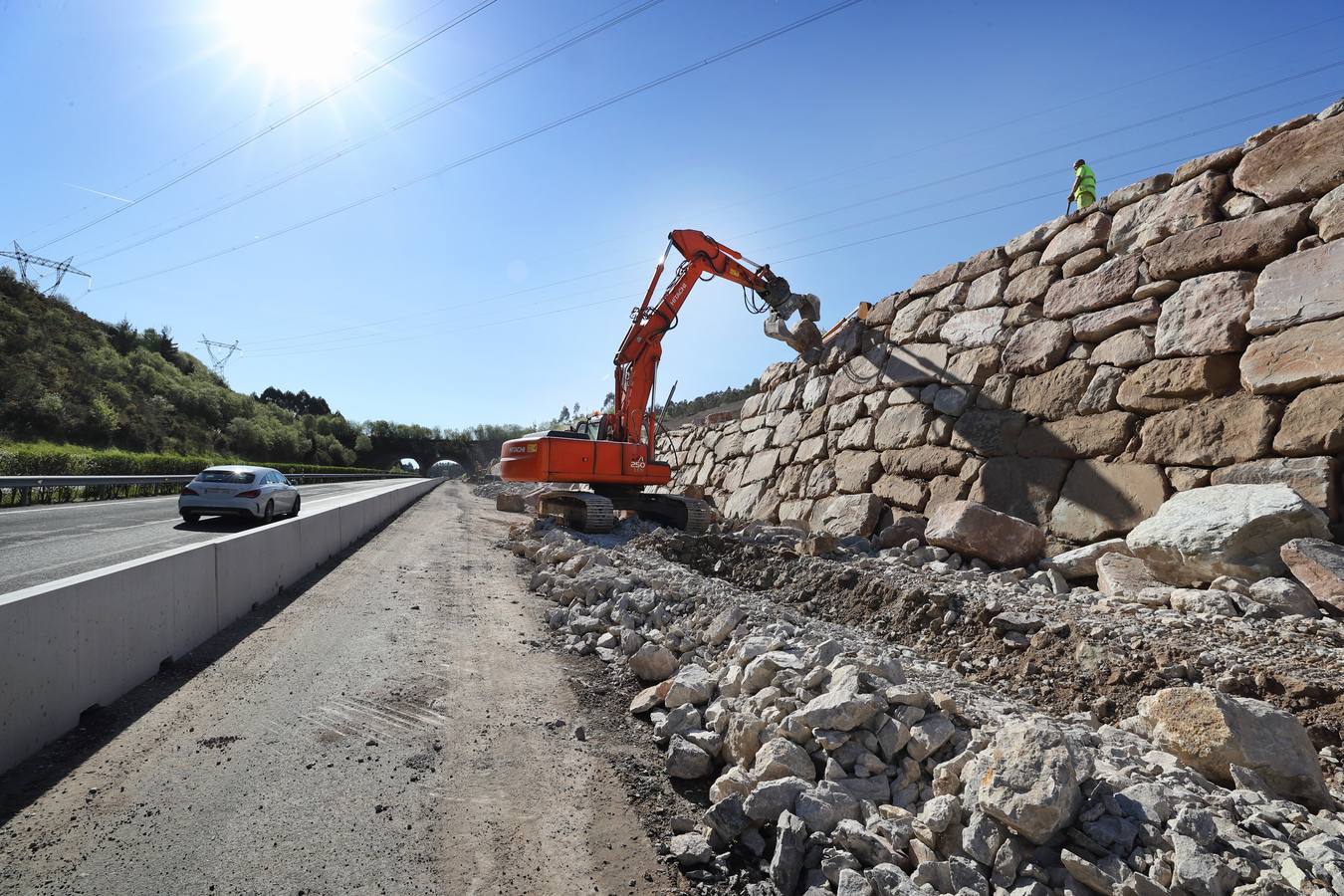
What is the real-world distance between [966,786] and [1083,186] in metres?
10.7

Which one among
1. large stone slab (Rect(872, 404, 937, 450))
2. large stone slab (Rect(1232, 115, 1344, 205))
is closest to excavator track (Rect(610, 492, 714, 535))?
large stone slab (Rect(872, 404, 937, 450))

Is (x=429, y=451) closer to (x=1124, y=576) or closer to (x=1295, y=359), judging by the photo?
(x=1124, y=576)

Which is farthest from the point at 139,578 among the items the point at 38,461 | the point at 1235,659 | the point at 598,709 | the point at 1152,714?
the point at 38,461

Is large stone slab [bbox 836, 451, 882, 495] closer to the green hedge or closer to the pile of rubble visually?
the pile of rubble

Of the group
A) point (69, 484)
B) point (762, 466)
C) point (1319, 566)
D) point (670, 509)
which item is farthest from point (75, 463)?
point (1319, 566)

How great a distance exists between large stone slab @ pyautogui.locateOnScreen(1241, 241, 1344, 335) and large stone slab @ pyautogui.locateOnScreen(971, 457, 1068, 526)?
2.55 m

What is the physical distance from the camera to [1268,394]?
6551mm

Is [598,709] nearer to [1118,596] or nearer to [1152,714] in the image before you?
[1152,714]

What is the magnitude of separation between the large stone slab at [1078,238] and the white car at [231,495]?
630 inches

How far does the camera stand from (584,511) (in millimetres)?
12695

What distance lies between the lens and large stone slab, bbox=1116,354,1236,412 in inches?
275

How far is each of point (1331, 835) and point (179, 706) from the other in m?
6.08

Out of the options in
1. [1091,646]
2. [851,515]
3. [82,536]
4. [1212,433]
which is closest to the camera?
[1091,646]

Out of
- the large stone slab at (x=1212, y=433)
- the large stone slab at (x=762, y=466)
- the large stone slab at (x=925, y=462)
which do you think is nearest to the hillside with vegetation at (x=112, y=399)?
A: the large stone slab at (x=762, y=466)
